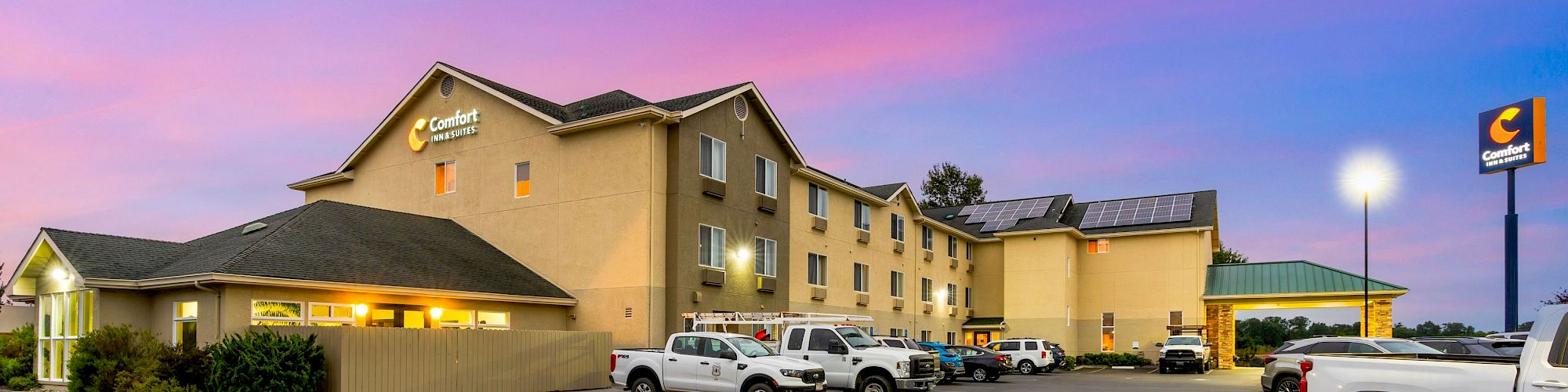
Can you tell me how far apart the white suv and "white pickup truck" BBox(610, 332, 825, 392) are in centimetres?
2104

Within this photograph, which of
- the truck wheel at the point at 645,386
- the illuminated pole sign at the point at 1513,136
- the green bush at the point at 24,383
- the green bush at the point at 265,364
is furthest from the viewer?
the illuminated pole sign at the point at 1513,136

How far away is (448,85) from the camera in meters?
35.1

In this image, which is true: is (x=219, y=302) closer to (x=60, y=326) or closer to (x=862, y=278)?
(x=60, y=326)

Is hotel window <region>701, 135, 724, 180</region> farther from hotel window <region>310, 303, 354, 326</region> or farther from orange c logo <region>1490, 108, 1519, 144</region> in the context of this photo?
orange c logo <region>1490, 108, 1519, 144</region>

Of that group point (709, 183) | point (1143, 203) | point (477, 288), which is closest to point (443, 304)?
point (477, 288)

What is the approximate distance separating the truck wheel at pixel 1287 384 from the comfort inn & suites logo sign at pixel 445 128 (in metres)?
23.7

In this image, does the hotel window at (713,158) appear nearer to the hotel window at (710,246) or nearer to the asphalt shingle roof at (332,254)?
the hotel window at (710,246)

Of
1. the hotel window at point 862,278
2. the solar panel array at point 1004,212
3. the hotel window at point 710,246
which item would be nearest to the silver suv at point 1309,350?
the hotel window at point 710,246

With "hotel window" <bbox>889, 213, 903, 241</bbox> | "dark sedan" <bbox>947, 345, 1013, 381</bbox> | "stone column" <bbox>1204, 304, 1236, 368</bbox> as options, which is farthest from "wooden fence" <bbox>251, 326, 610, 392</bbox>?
"stone column" <bbox>1204, 304, 1236, 368</bbox>

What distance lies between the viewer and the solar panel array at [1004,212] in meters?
55.8

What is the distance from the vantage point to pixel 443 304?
27.7 m

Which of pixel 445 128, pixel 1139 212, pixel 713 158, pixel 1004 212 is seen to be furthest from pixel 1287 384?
pixel 1004 212

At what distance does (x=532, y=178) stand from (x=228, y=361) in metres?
13.0

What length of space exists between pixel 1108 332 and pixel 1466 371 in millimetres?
44184
